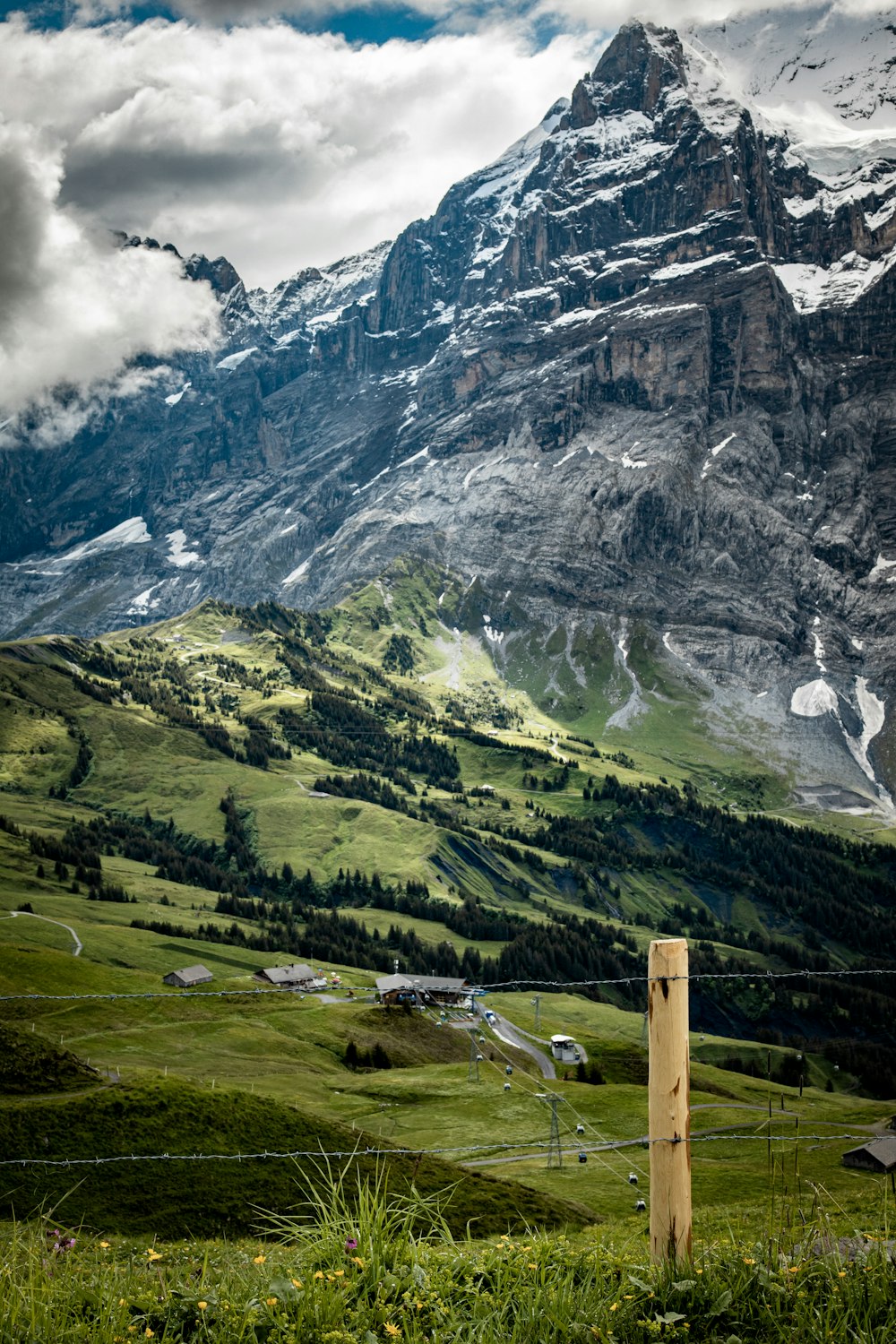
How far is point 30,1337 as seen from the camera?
25.7ft

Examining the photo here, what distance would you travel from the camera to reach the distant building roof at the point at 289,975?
156788mm

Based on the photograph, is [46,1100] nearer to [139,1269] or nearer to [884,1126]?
[139,1269]

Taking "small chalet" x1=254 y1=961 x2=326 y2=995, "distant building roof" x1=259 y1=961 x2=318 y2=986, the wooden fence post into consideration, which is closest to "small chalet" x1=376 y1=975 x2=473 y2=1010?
"small chalet" x1=254 y1=961 x2=326 y2=995

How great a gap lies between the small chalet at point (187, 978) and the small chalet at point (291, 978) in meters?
10.2

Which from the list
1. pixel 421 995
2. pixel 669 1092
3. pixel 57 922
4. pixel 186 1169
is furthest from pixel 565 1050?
pixel 669 1092

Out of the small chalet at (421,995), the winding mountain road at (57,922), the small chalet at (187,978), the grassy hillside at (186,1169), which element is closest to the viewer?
the grassy hillside at (186,1169)

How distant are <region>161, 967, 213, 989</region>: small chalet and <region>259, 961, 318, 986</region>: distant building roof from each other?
11.5 metres

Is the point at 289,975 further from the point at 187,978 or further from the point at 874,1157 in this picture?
the point at 874,1157

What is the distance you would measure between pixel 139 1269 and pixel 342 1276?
2808 millimetres

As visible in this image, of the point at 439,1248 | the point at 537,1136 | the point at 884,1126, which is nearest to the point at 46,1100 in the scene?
the point at 537,1136

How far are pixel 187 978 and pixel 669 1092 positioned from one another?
145118mm

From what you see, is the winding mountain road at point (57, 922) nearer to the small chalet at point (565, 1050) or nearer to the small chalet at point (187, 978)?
the small chalet at point (187, 978)

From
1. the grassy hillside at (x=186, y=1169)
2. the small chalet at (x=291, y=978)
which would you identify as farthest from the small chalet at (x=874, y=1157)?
the small chalet at (x=291, y=978)

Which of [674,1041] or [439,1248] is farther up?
[674,1041]
